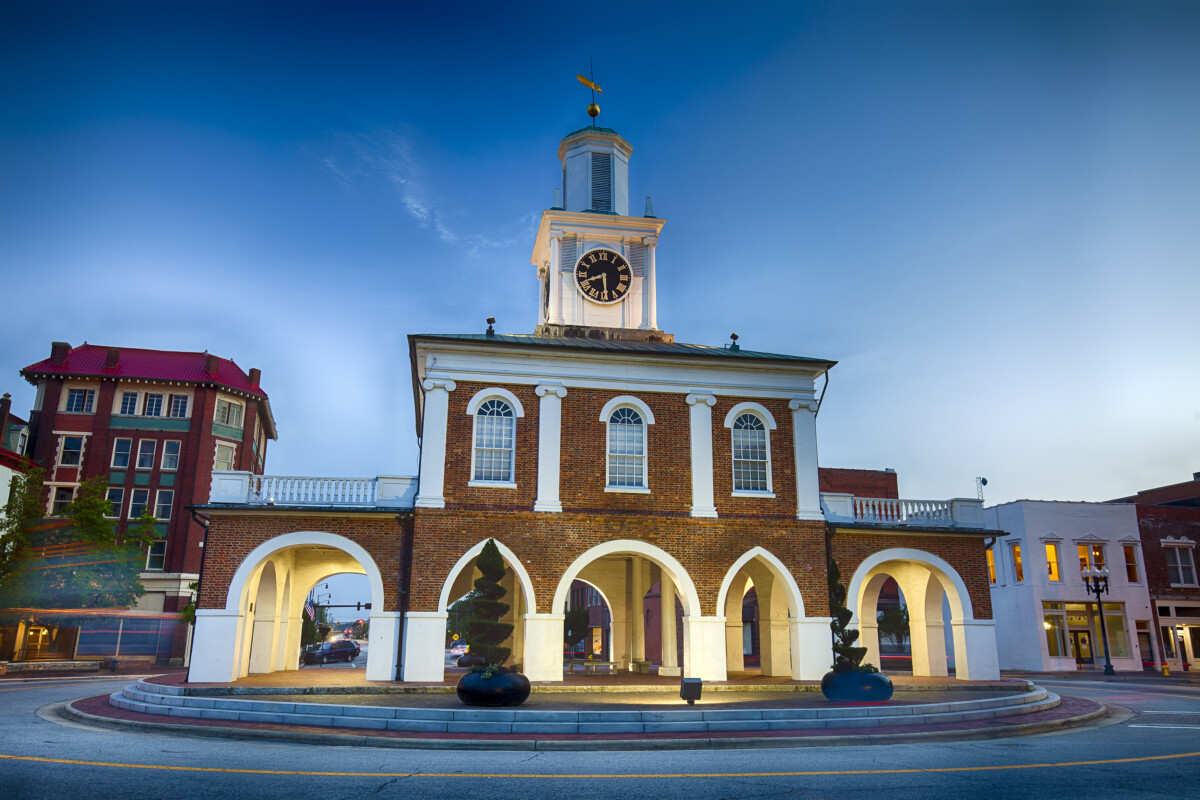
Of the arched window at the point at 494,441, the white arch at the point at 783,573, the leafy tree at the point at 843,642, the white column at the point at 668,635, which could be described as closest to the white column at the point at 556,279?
the arched window at the point at 494,441

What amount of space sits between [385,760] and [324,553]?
16.7 m

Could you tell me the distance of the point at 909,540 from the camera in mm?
26109

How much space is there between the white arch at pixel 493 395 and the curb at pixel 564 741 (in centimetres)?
1135

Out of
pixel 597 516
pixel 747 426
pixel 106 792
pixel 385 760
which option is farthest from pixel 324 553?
pixel 106 792

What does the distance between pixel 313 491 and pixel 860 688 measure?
51.1 ft

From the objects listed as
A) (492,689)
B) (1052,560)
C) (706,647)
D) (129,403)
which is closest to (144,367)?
(129,403)

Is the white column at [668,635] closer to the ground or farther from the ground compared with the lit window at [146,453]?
closer to the ground

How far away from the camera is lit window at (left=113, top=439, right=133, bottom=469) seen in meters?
50.8

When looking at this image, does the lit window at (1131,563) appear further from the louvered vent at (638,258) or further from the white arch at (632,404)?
the white arch at (632,404)

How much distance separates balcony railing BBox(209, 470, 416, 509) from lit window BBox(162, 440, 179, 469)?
104ft

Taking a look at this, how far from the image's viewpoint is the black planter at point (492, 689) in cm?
1745

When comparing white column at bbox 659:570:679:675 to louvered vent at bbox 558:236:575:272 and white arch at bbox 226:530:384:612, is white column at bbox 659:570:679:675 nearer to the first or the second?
white arch at bbox 226:530:384:612

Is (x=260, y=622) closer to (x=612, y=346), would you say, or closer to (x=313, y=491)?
(x=313, y=491)

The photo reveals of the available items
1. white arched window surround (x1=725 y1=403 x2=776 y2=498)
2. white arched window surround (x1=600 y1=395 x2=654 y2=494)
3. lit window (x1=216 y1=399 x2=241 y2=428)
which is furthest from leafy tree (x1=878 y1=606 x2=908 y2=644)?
lit window (x1=216 y1=399 x2=241 y2=428)
